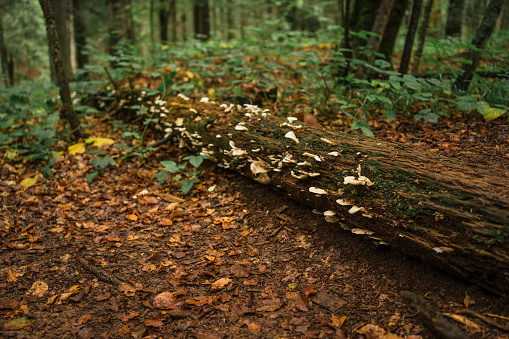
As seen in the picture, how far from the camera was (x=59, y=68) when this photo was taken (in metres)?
5.02

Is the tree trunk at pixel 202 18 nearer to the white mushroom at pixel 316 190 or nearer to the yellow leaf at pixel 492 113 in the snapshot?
the yellow leaf at pixel 492 113

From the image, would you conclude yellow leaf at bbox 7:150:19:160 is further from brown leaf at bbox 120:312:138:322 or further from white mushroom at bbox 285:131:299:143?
white mushroom at bbox 285:131:299:143

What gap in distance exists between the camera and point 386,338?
2047 millimetres

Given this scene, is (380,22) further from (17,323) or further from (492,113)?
(17,323)

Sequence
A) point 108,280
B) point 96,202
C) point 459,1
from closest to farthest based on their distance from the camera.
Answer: point 108,280 → point 96,202 → point 459,1

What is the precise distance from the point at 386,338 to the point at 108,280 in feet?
8.17

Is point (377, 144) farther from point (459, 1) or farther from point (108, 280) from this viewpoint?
point (459, 1)

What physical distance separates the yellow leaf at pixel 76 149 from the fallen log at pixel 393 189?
9.97 ft

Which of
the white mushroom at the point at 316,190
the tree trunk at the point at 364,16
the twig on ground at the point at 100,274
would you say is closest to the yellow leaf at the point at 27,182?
the twig on ground at the point at 100,274

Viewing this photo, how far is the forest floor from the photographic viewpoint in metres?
2.27

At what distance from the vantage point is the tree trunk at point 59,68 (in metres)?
4.75

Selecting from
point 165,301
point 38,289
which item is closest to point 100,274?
point 38,289

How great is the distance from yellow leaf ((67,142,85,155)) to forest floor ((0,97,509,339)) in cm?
86

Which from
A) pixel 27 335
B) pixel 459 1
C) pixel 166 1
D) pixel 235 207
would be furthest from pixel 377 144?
pixel 166 1
